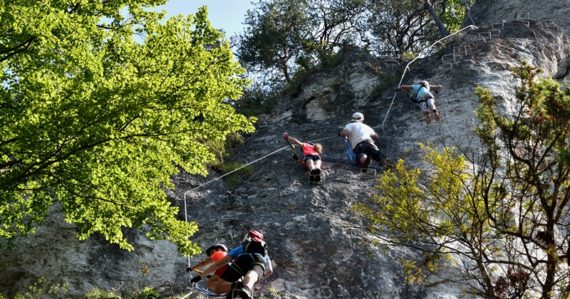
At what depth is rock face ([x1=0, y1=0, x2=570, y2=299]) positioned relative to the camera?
10.8 metres

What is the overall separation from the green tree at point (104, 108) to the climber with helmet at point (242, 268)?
863 millimetres

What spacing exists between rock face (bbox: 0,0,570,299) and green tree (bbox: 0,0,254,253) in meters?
1.39

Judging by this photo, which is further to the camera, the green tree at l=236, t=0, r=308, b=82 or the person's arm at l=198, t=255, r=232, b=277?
the green tree at l=236, t=0, r=308, b=82

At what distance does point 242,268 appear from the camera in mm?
8836

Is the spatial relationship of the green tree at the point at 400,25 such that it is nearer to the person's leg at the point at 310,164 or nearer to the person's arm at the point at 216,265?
the person's leg at the point at 310,164

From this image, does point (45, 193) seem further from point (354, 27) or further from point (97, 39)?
point (354, 27)

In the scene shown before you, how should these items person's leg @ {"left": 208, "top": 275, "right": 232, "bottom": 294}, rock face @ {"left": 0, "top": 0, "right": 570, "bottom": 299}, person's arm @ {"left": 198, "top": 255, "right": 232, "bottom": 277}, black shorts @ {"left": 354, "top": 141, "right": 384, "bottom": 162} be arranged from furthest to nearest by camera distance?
black shorts @ {"left": 354, "top": 141, "right": 384, "bottom": 162}
rock face @ {"left": 0, "top": 0, "right": 570, "bottom": 299}
person's leg @ {"left": 208, "top": 275, "right": 232, "bottom": 294}
person's arm @ {"left": 198, "top": 255, "right": 232, "bottom": 277}

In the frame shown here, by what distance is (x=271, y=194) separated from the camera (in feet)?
45.6

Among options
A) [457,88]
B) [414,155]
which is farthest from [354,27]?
[414,155]

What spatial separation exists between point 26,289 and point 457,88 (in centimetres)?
1278

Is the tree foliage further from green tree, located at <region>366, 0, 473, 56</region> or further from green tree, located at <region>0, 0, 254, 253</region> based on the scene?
green tree, located at <region>0, 0, 254, 253</region>

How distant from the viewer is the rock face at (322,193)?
10797 millimetres

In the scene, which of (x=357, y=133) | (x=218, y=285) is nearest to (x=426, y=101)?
(x=357, y=133)

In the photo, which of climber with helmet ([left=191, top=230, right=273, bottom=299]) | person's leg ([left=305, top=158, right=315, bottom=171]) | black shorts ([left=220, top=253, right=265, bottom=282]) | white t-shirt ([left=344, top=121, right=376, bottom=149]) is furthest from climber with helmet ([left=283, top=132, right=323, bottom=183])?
black shorts ([left=220, top=253, right=265, bottom=282])
